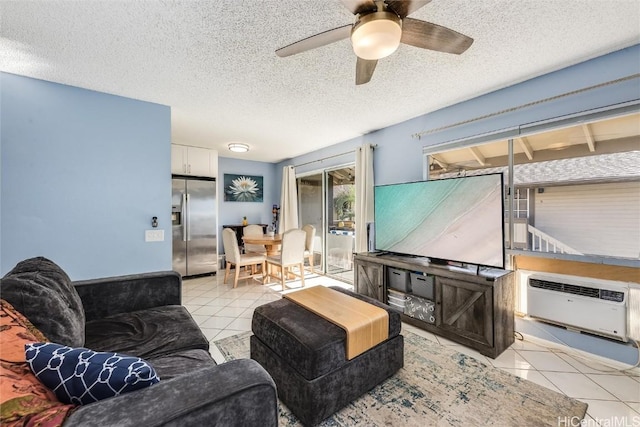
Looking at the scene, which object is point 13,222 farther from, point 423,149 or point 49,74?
point 423,149

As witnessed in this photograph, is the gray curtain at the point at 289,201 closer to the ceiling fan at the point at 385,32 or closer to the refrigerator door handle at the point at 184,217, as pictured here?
the refrigerator door handle at the point at 184,217

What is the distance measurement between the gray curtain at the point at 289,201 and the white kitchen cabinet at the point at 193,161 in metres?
1.53

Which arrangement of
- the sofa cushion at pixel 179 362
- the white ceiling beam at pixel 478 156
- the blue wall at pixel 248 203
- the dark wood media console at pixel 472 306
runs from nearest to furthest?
the sofa cushion at pixel 179 362, the dark wood media console at pixel 472 306, the white ceiling beam at pixel 478 156, the blue wall at pixel 248 203

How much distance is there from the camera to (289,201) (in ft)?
18.9

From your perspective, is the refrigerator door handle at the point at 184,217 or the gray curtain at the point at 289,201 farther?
the gray curtain at the point at 289,201

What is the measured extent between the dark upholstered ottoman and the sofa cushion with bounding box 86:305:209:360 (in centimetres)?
43

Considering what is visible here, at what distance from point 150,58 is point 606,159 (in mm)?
3919

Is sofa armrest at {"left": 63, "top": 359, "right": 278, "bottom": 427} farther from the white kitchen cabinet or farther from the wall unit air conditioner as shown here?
the white kitchen cabinet

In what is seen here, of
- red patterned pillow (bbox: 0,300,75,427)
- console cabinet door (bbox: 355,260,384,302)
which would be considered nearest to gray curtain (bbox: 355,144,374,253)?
console cabinet door (bbox: 355,260,384,302)

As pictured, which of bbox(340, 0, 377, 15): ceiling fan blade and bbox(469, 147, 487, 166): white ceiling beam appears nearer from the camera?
bbox(340, 0, 377, 15): ceiling fan blade

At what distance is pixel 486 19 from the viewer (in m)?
1.68

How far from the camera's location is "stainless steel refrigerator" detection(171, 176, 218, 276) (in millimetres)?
4535

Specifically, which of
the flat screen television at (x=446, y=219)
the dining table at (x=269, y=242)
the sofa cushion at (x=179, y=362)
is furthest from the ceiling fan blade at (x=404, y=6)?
the dining table at (x=269, y=242)

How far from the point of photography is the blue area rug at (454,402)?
1.51 meters
